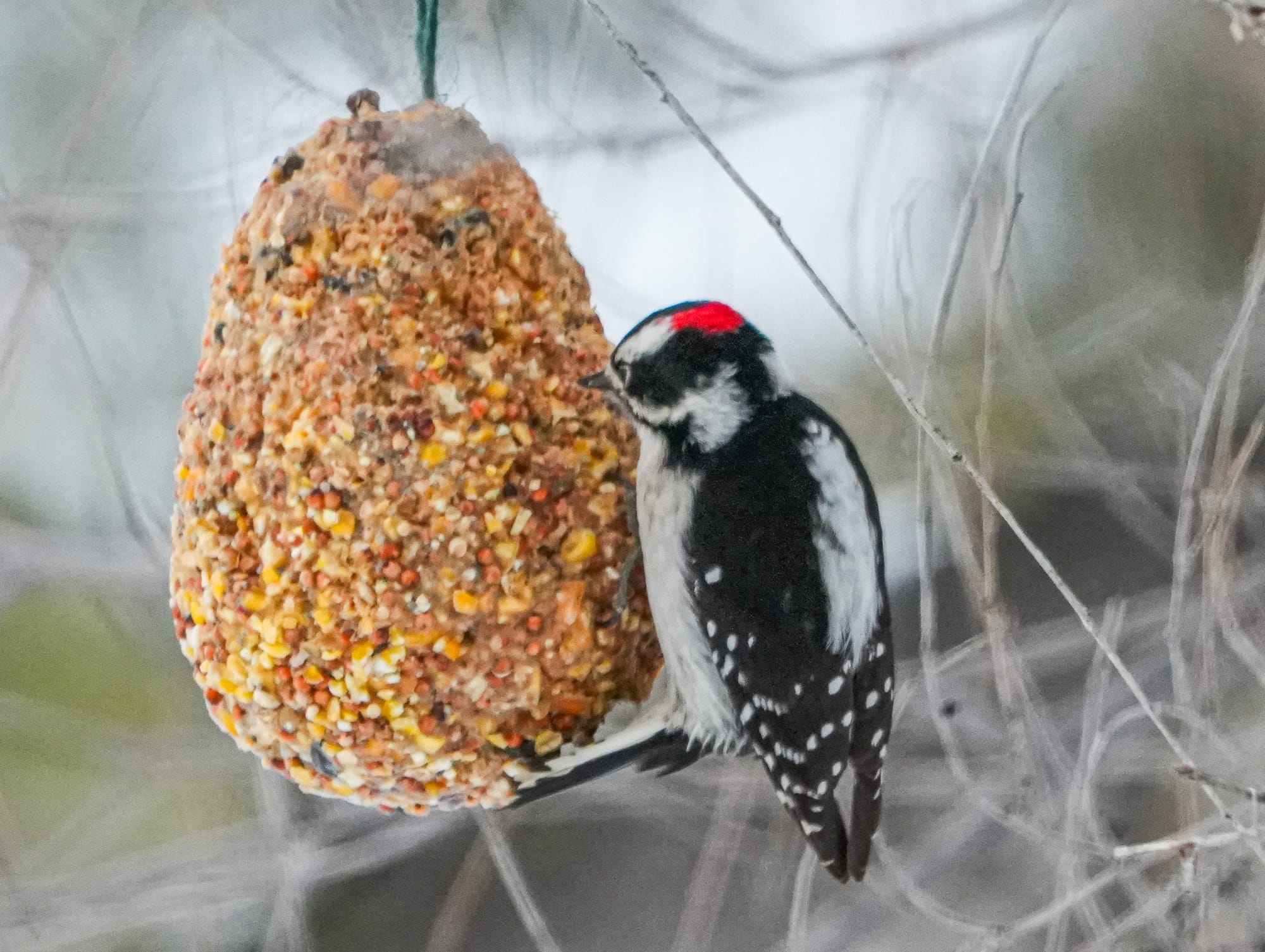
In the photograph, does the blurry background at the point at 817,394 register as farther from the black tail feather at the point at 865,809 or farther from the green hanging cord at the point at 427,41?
the green hanging cord at the point at 427,41

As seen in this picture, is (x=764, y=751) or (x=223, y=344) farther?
(x=764, y=751)

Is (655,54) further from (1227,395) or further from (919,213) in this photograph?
(1227,395)

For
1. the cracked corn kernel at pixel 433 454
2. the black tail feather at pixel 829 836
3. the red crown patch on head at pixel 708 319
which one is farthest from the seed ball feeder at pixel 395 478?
the black tail feather at pixel 829 836

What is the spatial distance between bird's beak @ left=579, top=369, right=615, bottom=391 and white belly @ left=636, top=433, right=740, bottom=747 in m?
0.10

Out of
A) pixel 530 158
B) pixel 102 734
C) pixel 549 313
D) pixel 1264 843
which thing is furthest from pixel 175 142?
pixel 1264 843

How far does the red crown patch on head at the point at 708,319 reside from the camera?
48.3 inches

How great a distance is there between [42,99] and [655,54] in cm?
105

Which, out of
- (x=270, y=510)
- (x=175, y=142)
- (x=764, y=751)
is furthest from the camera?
(x=175, y=142)

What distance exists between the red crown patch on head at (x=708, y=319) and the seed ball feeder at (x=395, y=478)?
12cm

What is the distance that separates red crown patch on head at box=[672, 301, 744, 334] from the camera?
123 centimetres

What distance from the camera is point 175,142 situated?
1.82 meters

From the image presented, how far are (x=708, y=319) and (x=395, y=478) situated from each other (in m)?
Result: 0.39

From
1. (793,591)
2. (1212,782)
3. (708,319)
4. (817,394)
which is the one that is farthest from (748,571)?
(817,394)

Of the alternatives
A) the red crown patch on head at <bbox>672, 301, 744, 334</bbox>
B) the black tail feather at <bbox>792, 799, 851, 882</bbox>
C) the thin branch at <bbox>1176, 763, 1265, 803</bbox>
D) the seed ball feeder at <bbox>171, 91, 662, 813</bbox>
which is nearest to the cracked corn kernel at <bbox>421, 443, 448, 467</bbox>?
the seed ball feeder at <bbox>171, 91, 662, 813</bbox>
